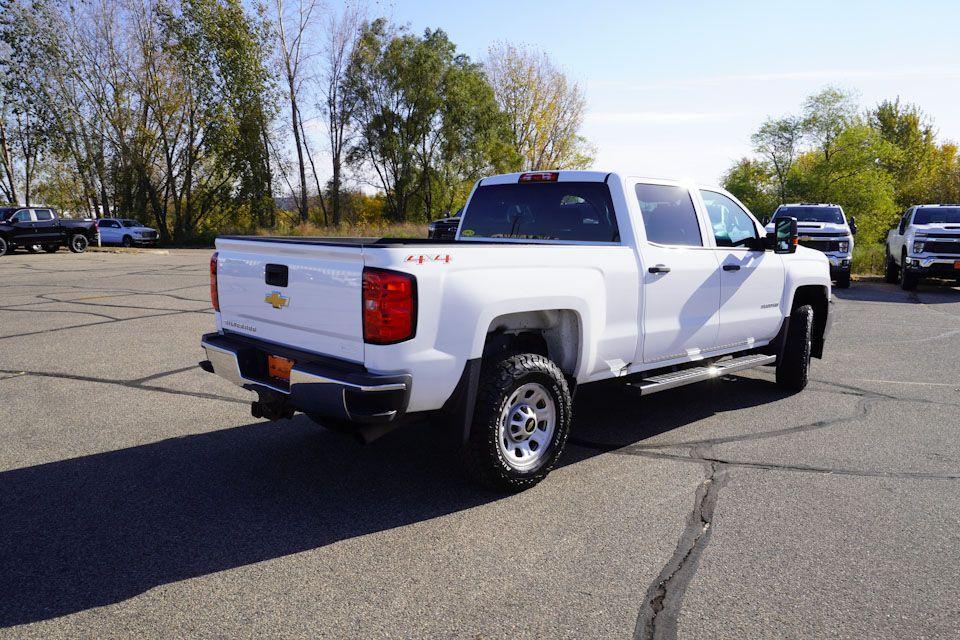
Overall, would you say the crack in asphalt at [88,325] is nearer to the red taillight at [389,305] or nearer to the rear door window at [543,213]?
the rear door window at [543,213]

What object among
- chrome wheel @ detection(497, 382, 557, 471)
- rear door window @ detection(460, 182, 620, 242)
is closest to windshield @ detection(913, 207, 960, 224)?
rear door window @ detection(460, 182, 620, 242)

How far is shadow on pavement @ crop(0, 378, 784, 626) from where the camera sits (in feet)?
10.7

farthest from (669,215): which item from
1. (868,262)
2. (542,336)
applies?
(868,262)

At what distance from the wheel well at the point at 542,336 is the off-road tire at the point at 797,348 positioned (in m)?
3.13

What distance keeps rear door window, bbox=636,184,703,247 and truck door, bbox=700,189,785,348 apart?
0.26 metres

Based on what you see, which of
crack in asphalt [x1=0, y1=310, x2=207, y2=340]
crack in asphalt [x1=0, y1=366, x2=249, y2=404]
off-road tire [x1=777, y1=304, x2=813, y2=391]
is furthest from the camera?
crack in asphalt [x1=0, y1=310, x2=207, y2=340]

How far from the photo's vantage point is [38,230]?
2697 cm

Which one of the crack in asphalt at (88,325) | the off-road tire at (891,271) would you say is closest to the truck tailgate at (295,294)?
the crack in asphalt at (88,325)

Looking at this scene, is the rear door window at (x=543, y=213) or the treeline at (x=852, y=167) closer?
the rear door window at (x=543, y=213)

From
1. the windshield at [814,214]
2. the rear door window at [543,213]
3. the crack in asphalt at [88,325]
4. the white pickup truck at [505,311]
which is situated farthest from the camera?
the windshield at [814,214]

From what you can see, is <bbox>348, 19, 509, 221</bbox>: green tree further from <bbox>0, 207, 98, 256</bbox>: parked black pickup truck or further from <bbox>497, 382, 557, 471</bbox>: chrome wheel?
<bbox>497, 382, 557, 471</bbox>: chrome wheel

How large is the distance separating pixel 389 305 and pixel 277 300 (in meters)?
1.01

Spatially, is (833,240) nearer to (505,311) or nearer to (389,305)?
(505,311)

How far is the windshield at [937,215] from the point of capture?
17.2 metres
